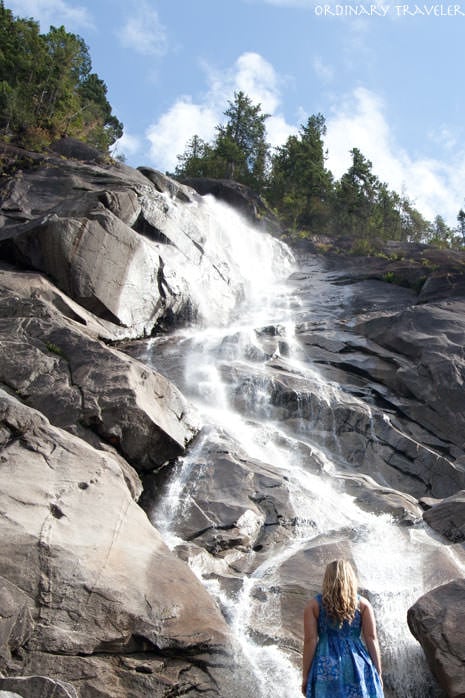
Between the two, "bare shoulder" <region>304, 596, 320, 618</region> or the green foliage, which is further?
the green foliage

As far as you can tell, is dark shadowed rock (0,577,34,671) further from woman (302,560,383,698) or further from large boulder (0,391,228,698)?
woman (302,560,383,698)

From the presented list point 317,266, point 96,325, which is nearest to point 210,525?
point 96,325

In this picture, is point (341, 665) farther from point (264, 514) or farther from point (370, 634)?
point (264, 514)

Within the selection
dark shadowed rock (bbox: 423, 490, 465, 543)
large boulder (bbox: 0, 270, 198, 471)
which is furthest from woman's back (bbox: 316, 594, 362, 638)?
large boulder (bbox: 0, 270, 198, 471)

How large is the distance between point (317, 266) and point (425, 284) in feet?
39.6

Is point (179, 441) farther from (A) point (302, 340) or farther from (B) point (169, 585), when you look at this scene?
(A) point (302, 340)

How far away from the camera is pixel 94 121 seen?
165 feet

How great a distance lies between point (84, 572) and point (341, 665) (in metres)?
4.63

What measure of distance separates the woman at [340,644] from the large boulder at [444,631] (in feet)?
13.3

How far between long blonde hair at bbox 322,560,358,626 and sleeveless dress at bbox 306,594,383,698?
11 cm

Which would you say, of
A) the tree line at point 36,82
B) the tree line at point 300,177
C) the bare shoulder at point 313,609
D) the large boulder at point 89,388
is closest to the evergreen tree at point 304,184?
the tree line at point 300,177

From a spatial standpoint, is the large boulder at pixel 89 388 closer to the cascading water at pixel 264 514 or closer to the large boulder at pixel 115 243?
the cascading water at pixel 264 514

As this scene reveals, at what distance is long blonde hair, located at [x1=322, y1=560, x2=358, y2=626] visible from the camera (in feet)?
15.9

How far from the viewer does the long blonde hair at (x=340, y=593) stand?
4.86 metres
